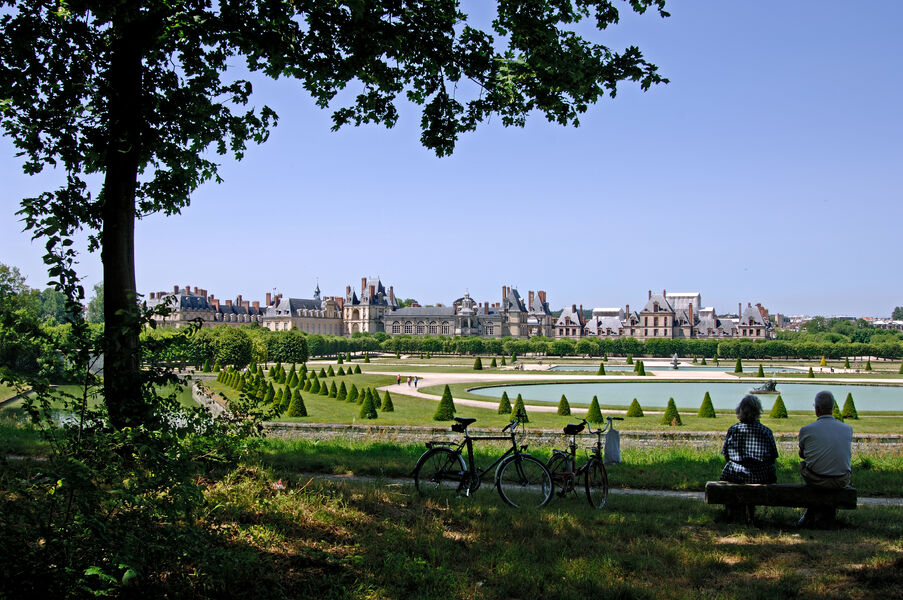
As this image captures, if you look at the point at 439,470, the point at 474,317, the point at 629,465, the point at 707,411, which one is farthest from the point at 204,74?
the point at 474,317

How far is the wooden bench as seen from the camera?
4.97 metres

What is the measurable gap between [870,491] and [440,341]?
5861 centimetres

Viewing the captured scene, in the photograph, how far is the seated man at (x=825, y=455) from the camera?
4.98 metres

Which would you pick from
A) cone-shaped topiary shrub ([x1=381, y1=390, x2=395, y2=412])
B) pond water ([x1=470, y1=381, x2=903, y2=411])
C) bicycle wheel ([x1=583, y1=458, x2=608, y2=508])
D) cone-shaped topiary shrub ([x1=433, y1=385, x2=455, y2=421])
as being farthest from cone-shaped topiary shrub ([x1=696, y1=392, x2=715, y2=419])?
bicycle wheel ([x1=583, y1=458, x2=608, y2=508])

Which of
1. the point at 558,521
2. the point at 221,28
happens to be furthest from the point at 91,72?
the point at 558,521

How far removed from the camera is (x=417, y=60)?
568 cm

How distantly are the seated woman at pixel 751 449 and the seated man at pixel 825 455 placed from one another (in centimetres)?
25

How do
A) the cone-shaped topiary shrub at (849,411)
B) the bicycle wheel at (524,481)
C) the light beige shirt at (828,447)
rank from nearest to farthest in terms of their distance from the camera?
the light beige shirt at (828,447), the bicycle wheel at (524,481), the cone-shaped topiary shrub at (849,411)

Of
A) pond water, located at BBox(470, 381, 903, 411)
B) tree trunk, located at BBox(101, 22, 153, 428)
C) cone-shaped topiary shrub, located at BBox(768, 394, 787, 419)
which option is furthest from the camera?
pond water, located at BBox(470, 381, 903, 411)

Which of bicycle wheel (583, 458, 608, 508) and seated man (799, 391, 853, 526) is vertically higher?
seated man (799, 391, 853, 526)

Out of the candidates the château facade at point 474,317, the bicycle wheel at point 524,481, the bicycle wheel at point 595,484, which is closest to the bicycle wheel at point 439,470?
the bicycle wheel at point 524,481

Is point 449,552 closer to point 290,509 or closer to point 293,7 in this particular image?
point 290,509

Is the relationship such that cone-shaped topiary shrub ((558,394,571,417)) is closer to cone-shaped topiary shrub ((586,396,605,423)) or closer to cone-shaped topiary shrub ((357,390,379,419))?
cone-shaped topiary shrub ((586,396,605,423))

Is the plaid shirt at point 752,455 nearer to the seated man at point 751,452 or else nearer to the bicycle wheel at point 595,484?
the seated man at point 751,452
